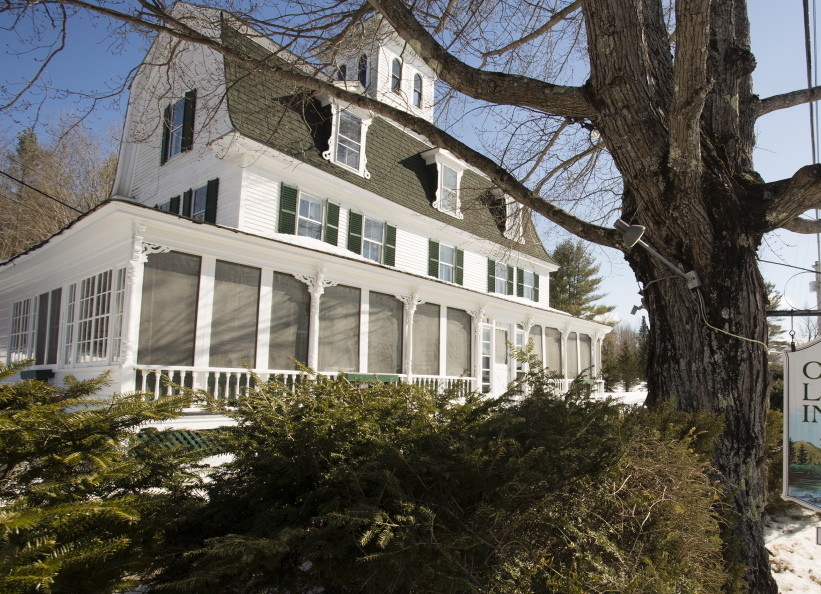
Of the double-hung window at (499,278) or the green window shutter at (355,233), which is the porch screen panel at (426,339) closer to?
the green window shutter at (355,233)

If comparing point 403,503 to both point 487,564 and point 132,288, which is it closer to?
point 487,564

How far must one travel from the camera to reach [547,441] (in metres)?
2.83

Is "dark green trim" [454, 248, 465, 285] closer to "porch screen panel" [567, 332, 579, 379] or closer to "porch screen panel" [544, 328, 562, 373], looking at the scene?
"porch screen panel" [544, 328, 562, 373]

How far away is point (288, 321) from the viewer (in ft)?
38.5

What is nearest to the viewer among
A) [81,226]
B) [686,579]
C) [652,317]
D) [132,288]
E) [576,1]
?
[686,579]

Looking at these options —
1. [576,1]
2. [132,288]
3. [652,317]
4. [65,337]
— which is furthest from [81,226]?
[652,317]

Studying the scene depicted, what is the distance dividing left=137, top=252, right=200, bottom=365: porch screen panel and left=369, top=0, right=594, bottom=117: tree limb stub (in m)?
6.72

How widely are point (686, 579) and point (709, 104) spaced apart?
471cm

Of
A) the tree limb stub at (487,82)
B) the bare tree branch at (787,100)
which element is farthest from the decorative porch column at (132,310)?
the bare tree branch at (787,100)

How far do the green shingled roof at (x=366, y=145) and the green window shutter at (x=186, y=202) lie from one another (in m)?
2.85

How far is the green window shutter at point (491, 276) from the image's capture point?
67.3ft

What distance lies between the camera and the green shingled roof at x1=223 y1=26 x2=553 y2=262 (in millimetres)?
12477

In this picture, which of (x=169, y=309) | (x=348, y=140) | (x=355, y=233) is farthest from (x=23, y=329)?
(x=348, y=140)

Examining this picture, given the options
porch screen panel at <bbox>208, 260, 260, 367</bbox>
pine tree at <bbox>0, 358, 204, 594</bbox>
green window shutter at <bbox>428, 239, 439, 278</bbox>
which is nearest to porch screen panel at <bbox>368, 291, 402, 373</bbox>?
porch screen panel at <bbox>208, 260, 260, 367</bbox>
